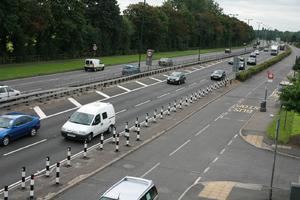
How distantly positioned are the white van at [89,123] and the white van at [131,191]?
35.6 feet

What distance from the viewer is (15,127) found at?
23.8 m

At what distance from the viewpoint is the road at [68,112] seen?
20917 millimetres

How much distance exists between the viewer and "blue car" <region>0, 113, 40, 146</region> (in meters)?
23.1

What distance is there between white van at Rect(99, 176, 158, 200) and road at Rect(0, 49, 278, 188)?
245 inches

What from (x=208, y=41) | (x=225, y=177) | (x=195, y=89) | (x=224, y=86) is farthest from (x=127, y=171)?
(x=208, y=41)

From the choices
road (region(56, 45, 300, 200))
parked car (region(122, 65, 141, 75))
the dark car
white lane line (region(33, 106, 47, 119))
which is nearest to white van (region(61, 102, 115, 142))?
road (region(56, 45, 300, 200))

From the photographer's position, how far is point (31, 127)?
82.8ft

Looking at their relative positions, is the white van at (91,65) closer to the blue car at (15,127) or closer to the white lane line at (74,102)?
the white lane line at (74,102)

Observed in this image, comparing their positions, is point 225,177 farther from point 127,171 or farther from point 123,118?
point 123,118

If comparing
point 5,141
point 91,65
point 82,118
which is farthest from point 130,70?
point 5,141

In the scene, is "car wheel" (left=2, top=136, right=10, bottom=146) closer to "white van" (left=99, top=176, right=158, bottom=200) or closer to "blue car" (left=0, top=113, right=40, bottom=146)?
"blue car" (left=0, top=113, right=40, bottom=146)

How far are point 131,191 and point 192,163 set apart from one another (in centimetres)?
963

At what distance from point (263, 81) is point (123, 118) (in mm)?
35743

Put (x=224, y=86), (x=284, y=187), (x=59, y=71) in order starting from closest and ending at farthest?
1. (x=284, y=187)
2. (x=224, y=86)
3. (x=59, y=71)
